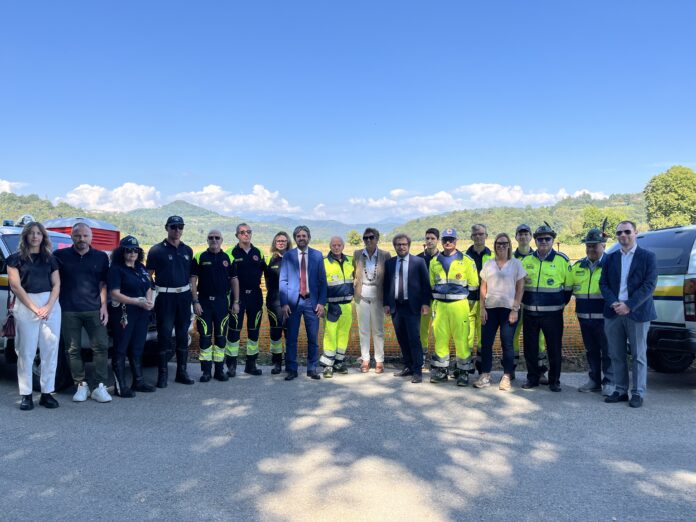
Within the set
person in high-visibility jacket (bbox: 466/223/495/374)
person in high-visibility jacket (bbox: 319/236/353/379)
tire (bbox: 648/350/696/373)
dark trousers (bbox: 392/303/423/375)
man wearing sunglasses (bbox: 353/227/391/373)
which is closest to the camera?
dark trousers (bbox: 392/303/423/375)

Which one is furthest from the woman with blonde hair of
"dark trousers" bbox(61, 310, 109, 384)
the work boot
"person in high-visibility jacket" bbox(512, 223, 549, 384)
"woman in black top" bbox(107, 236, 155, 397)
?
"dark trousers" bbox(61, 310, 109, 384)

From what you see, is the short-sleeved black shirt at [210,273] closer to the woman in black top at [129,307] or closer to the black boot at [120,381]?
the woman in black top at [129,307]

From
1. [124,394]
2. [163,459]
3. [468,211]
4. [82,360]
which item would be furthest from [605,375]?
[468,211]

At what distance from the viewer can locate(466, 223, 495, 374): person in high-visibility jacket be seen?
6672 mm

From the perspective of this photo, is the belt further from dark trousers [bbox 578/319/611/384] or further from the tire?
the tire

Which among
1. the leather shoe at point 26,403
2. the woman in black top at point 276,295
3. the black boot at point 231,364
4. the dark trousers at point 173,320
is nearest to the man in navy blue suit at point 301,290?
the woman in black top at point 276,295

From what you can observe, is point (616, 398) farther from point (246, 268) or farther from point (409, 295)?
point (246, 268)

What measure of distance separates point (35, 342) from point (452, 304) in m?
4.83

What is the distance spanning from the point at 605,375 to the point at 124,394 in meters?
5.79

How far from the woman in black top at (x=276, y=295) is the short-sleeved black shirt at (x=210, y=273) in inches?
29.9

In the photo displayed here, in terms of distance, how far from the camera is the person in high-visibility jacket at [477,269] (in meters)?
6.67

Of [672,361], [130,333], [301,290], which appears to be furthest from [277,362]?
[672,361]

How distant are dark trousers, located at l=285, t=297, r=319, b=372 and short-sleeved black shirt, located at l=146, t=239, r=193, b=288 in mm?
1509

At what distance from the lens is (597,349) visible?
6.15m
